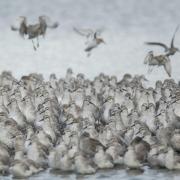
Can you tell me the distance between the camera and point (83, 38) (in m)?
38.2

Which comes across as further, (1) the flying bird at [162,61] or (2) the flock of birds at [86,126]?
(1) the flying bird at [162,61]

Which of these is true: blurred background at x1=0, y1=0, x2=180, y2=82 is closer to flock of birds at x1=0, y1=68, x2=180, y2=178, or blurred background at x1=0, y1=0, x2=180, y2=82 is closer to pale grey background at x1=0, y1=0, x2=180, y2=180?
pale grey background at x1=0, y1=0, x2=180, y2=180

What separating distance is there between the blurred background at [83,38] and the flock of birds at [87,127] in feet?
22.1

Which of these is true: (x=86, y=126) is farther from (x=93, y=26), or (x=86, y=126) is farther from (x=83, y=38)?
(x=93, y=26)

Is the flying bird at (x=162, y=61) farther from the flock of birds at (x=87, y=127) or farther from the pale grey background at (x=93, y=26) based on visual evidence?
the pale grey background at (x=93, y=26)

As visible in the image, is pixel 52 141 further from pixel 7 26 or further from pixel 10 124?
pixel 7 26

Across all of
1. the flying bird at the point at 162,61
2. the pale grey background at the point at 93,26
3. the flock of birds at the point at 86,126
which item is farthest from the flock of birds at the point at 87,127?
the pale grey background at the point at 93,26

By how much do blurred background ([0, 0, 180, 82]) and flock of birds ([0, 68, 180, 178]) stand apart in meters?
6.72

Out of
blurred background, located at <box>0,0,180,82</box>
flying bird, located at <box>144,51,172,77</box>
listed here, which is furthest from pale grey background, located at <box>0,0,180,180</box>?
→ flying bird, located at <box>144,51,172,77</box>

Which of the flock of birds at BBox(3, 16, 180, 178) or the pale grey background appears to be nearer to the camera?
the flock of birds at BBox(3, 16, 180, 178)

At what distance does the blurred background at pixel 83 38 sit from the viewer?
112 ft

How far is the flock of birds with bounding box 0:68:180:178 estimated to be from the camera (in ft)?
63.0

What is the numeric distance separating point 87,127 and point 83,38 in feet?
57.6

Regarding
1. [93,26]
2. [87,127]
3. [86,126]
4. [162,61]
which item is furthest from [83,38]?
[87,127]
